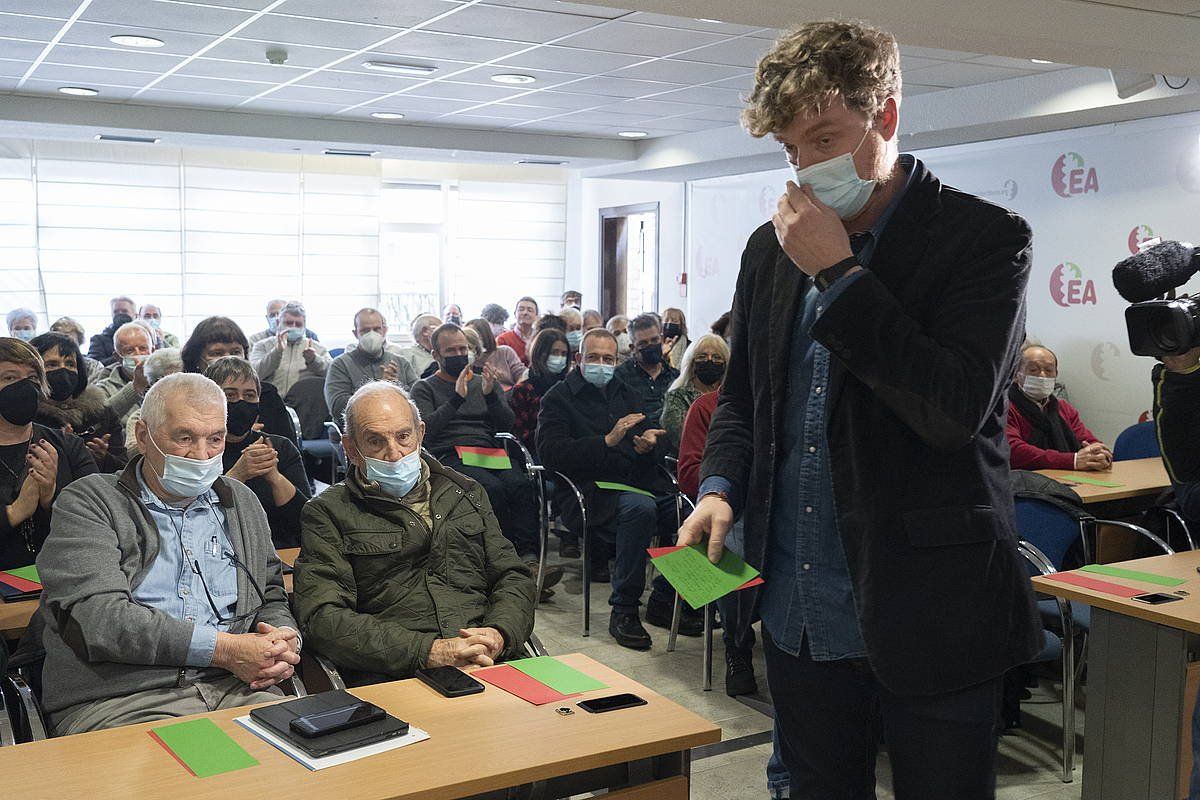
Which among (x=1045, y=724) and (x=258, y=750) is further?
(x=1045, y=724)

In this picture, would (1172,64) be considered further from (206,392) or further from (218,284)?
(218,284)

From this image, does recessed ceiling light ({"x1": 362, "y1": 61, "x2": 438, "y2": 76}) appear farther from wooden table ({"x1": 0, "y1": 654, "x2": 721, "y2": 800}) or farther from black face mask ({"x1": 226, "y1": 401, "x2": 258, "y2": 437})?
wooden table ({"x1": 0, "y1": 654, "x2": 721, "y2": 800})

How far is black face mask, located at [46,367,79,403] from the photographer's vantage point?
14.9ft

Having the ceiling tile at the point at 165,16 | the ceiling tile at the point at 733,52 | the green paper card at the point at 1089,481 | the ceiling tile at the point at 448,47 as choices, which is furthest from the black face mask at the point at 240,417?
the ceiling tile at the point at 733,52

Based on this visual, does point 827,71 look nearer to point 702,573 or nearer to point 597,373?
point 702,573

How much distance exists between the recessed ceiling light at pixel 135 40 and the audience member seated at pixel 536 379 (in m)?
2.81

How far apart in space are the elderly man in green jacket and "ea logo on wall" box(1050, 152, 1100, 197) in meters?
6.02

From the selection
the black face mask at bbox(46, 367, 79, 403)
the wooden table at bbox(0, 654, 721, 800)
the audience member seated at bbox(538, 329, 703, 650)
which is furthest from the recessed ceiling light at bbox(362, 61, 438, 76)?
the wooden table at bbox(0, 654, 721, 800)

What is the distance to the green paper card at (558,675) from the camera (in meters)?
2.12

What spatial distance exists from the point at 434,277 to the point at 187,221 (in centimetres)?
286

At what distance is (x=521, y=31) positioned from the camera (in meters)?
6.02

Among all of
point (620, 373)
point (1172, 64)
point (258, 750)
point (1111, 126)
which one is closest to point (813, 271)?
point (258, 750)

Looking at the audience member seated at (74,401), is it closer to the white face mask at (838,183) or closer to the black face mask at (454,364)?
the black face mask at (454,364)

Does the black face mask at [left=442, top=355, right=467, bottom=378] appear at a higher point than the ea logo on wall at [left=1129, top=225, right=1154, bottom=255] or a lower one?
lower
